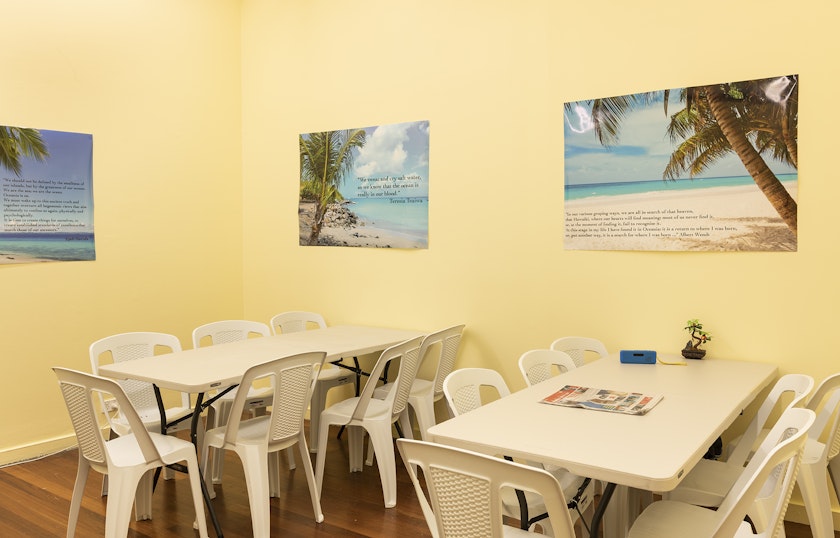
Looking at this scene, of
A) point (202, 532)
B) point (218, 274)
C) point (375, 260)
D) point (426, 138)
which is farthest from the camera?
point (218, 274)

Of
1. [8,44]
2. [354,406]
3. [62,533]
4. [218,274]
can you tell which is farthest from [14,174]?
[354,406]

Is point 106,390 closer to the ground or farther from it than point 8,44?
closer to the ground

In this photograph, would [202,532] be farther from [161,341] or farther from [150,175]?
[150,175]

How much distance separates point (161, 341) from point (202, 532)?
141cm

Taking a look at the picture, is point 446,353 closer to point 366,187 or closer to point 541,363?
point 541,363

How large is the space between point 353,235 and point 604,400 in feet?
9.64

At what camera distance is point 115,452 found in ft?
10.9

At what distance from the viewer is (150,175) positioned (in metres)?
5.48

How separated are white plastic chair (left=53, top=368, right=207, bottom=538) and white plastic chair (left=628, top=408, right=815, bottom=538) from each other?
6.71 ft

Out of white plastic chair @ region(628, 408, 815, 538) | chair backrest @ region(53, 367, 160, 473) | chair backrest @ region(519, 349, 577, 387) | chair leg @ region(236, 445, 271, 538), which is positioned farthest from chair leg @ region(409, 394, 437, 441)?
white plastic chair @ region(628, 408, 815, 538)

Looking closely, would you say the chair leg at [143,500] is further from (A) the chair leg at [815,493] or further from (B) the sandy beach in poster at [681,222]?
(A) the chair leg at [815,493]

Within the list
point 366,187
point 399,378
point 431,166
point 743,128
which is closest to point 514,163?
point 431,166

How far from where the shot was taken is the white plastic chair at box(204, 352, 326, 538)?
133 inches

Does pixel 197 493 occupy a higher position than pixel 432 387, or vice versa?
pixel 432 387
